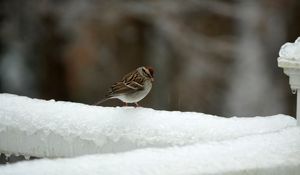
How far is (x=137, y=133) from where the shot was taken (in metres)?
2.57

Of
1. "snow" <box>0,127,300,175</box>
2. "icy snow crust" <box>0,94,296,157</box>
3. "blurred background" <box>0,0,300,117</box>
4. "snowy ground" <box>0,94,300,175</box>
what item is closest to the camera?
"snow" <box>0,127,300,175</box>

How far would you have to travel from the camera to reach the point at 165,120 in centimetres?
262

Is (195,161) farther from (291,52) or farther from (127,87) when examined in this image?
(127,87)

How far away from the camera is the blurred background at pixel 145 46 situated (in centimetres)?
902

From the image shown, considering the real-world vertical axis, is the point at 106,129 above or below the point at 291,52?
below

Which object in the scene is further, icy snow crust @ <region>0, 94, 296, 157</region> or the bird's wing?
the bird's wing

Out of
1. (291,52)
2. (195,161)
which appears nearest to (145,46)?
(291,52)

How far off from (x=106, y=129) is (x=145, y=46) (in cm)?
665

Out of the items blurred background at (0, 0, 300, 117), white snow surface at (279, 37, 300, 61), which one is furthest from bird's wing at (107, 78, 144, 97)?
blurred background at (0, 0, 300, 117)

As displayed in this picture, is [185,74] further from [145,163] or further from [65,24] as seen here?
[145,163]

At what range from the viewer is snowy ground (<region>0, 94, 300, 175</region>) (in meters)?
2.11

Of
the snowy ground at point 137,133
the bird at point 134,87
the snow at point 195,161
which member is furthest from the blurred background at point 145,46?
the snow at point 195,161

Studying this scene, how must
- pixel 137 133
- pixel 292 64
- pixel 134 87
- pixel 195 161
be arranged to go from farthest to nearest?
pixel 134 87 → pixel 137 133 → pixel 292 64 → pixel 195 161

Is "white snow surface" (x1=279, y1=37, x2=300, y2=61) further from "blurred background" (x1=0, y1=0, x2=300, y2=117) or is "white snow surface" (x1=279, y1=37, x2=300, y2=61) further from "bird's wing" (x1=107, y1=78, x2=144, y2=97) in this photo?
"blurred background" (x1=0, y1=0, x2=300, y2=117)
